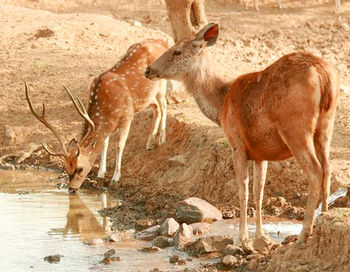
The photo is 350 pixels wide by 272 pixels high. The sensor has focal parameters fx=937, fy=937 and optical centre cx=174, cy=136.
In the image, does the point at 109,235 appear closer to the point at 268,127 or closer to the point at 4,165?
the point at 268,127

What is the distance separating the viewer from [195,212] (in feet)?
35.7

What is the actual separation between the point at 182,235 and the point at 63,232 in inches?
70.3

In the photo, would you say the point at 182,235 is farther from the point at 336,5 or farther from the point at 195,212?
the point at 336,5

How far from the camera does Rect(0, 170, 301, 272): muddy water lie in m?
9.55

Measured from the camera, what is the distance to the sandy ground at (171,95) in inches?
476

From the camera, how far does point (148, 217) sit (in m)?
11.6

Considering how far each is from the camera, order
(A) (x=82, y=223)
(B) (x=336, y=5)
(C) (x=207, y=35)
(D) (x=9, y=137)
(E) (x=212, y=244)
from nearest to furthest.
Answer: (E) (x=212, y=244)
(C) (x=207, y=35)
(A) (x=82, y=223)
(D) (x=9, y=137)
(B) (x=336, y=5)

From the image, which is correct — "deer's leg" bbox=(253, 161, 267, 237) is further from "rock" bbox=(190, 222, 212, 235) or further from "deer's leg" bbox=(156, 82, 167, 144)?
"deer's leg" bbox=(156, 82, 167, 144)

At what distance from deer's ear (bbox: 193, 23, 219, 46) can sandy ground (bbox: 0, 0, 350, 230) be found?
7.43 feet

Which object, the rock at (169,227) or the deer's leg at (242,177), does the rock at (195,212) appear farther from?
the deer's leg at (242,177)

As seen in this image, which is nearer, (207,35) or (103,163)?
(207,35)

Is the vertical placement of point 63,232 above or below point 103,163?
below

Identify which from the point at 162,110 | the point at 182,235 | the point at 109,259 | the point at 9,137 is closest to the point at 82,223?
the point at 182,235

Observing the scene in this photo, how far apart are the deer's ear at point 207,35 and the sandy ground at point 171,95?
227 centimetres
